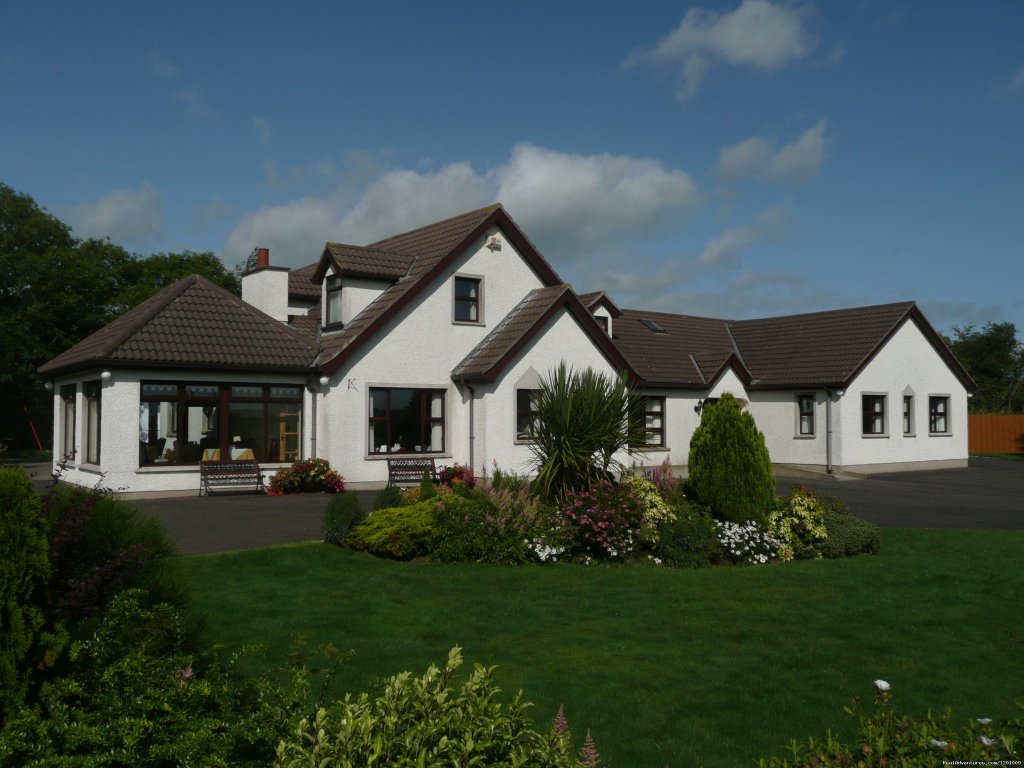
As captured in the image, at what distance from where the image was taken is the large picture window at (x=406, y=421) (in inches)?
966

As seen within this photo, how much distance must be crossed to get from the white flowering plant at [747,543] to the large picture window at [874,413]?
20817mm

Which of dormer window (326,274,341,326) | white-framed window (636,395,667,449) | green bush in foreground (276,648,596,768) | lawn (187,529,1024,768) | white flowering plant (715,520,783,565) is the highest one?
dormer window (326,274,341,326)

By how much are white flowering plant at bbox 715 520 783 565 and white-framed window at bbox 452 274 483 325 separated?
42.3 feet

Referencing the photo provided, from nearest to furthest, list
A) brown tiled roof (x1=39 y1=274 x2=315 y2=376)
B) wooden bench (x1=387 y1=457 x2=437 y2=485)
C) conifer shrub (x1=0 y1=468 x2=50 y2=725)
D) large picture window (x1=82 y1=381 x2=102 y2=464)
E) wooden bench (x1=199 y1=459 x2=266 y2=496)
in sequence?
conifer shrub (x1=0 y1=468 x2=50 y2=725)
brown tiled roof (x1=39 y1=274 x2=315 y2=376)
wooden bench (x1=199 y1=459 x2=266 y2=496)
large picture window (x1=82 y1=381 x2=102 y2=464)
wooden bench (x1=387 y1=457 x2=437 y2=485)

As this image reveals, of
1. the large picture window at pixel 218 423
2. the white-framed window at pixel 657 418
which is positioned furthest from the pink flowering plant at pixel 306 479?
the white-framed window at pixel 657 418

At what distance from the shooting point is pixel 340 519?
47.5 ft

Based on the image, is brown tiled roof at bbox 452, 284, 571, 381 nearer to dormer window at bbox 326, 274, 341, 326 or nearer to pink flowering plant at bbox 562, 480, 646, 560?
dormer window at bbox 326, 274, 341, 326

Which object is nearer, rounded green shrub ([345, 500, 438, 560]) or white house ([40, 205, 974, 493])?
rounded green shrub ([345, 500, 438, 560])

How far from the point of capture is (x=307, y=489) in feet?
76.6

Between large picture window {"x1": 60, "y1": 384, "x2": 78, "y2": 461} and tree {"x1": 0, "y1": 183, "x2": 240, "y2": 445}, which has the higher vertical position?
tree {"x1": 0, "y1": 183, "x2": 240, "y2": 445}

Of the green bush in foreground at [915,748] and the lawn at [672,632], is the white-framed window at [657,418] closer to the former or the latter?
the lawn at [672,632]

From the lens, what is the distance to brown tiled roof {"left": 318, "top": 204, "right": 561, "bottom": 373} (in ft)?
78.3

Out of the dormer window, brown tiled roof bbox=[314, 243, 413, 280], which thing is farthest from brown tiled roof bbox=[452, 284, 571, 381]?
the dormer window

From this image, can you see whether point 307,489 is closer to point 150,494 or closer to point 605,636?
point 150,494
